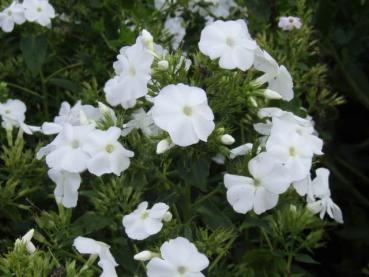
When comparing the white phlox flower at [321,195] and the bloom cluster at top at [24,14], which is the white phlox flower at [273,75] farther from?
the bloom cluster at top at [24,14]

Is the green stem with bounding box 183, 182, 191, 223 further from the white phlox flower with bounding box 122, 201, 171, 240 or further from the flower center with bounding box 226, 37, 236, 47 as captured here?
the flower center with bounding box 226, 37, 236, 47

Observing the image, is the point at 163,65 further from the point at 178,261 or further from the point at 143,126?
the point at 178,261

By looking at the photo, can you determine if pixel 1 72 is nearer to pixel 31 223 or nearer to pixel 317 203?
pixel 31 223

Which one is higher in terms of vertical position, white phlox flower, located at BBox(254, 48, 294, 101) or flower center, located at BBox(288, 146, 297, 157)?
white phlox flower, located at BBox(254, 48, 294, 101)

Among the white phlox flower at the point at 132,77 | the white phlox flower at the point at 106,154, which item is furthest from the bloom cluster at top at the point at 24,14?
the white phlox flower at the point at 106,154

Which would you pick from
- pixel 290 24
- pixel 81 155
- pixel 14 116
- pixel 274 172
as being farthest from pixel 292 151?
pixel 14 116

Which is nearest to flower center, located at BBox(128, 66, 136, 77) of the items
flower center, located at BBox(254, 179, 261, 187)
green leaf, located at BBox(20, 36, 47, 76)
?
flower center, located at BBox(254, 179, 261, 187)
